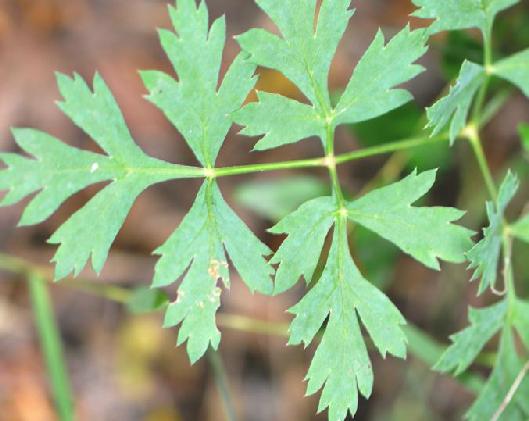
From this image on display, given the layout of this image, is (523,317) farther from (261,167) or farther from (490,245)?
(261,167)

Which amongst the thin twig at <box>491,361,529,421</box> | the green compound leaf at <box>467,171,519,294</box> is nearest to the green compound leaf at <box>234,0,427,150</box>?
the green compound leaf at <box>467,171,519,294</box>

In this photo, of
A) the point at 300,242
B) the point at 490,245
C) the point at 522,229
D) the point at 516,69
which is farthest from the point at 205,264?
Answer: the point at 516,69

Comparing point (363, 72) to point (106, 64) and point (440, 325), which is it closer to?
point (440, 325)

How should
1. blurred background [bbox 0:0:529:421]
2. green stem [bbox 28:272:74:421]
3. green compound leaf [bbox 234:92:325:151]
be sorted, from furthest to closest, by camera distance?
blurred background [bbox 0:0:529:421] → green stem [bbox 28:272:74:421] → green compound leaf [bbox 234:92:325:151]

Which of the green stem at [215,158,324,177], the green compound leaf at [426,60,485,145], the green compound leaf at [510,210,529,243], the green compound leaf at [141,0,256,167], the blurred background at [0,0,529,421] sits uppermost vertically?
the green compound leaf at [141,0,256,167]

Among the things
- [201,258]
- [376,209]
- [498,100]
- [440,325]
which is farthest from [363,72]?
[440,325]

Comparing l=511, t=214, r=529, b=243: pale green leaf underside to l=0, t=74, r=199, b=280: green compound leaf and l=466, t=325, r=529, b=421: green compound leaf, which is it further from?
l=0, t=74, r=199, b=280: green compound leaf
